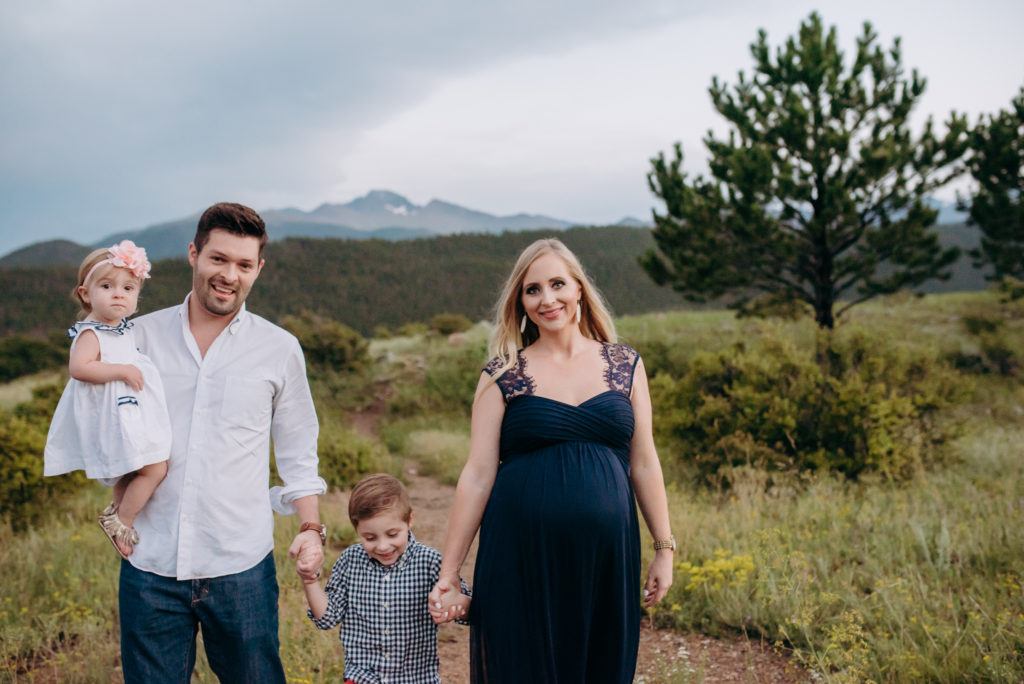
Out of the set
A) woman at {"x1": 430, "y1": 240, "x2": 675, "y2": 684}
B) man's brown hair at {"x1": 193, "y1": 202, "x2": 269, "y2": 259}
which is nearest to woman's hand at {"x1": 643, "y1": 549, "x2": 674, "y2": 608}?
woman at {"x1": 430, "y1": 240, "x2": 675, "y2": 684}

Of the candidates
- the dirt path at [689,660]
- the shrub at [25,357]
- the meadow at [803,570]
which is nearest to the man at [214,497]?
the meadow at [803,570]

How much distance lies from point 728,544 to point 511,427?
3153 mm

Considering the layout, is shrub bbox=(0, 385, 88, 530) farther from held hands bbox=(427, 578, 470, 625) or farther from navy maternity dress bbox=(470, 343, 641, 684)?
navy maternity dress bbox=(470, 343, 641, 684)

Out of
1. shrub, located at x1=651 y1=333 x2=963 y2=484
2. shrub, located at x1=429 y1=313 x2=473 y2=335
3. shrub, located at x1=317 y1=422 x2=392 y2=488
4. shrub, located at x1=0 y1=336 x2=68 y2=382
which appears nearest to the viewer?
shrub, located at x1=651 y1=333 x2=963 y2=484

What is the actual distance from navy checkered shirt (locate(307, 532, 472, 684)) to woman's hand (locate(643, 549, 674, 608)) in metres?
0.67

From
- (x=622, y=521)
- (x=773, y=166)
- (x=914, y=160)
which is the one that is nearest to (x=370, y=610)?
(x=622, y=521)

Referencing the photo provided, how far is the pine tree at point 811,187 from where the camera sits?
11.9m

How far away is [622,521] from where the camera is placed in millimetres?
2340

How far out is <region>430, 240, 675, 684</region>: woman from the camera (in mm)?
2309

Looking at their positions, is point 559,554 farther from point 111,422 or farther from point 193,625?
point 111,422

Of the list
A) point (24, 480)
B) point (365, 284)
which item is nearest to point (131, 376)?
point (24, 480)

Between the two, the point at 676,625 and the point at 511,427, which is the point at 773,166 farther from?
the point at 511,427

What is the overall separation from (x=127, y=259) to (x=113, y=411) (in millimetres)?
509

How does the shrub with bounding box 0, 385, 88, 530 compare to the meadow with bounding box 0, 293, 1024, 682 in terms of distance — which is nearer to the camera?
the meadow with bounding box 0, 293, 1024, 682
